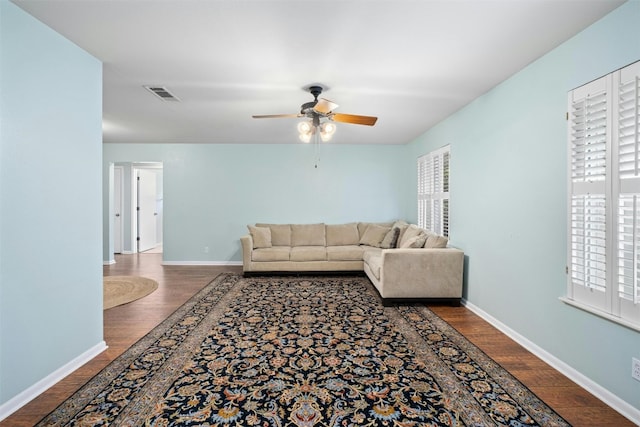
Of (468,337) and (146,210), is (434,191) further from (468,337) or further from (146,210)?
(146,210)

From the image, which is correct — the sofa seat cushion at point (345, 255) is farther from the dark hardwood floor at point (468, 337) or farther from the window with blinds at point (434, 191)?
the dark hardwood floor at point (468, 337)

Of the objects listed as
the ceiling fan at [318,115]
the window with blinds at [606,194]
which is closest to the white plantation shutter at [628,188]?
the window with blinds at [606,194]

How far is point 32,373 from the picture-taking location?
207cm

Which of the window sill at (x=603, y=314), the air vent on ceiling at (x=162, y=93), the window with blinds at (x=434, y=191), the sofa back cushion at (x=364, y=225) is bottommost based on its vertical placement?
the window sill at (x=603, y=314)

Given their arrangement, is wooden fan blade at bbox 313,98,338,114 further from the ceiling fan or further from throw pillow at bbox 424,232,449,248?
throw pillow at bbox 424,232,449,248

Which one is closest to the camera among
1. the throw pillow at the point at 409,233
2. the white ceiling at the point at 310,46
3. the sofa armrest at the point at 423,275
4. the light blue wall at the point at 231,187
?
the white ceiling at the point at 310,46

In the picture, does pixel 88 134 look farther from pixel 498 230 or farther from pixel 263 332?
pixel 498 230

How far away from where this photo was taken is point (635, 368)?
1.86 meters

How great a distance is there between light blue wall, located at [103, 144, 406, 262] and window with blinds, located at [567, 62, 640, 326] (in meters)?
4.56

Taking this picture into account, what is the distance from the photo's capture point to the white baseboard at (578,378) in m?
1.89

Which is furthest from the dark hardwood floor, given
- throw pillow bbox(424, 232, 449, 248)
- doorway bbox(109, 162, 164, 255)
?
doorway bbox(109, 162, 164, 255)

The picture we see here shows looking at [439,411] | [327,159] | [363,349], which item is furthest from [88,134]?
[327,159]

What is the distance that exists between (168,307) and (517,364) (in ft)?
11.9

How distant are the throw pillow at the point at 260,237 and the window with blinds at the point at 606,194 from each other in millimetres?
4518
